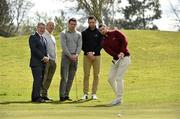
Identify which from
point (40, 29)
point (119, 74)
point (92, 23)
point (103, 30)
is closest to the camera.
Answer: point (119, 74)

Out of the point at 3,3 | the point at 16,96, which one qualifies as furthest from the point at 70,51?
the point at 3,3

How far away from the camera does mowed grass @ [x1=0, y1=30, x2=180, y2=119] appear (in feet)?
33.5

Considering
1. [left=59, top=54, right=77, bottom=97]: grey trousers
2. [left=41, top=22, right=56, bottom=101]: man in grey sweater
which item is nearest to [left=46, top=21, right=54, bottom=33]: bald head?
[left=41, top=22, right=56, bottom=101]: man in grey sweater

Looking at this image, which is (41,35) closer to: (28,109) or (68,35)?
(68,35)

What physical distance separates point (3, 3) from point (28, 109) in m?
53.4

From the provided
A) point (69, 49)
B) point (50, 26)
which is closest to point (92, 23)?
point (69, 49)

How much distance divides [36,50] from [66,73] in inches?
46.6

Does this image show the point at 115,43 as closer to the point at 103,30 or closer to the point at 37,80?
the point at 103,30

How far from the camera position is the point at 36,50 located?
13.5m

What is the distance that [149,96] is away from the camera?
51.7 feet

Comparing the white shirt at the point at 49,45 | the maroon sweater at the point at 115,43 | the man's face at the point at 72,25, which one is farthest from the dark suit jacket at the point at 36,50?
the maroon sweater at the point at 115,43

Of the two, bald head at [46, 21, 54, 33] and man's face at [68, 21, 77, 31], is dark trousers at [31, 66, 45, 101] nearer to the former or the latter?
bald head at [46, 21, 54, 33]

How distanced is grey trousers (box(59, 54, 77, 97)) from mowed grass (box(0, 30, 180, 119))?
1.96 ft

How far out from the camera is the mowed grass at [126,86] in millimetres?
10211
